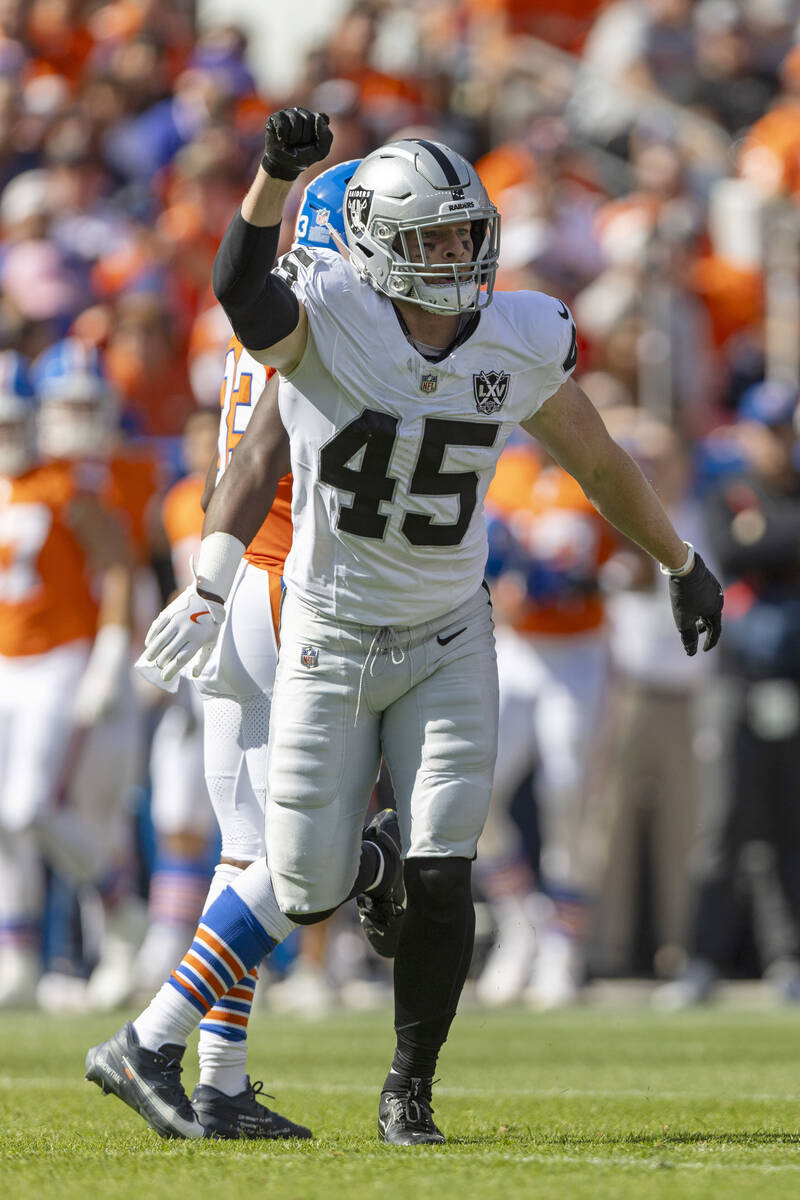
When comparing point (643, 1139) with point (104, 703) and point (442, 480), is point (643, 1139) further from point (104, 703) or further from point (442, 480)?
point (104, 703)

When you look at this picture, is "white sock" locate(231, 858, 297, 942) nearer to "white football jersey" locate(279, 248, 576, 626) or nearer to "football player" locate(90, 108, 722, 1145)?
"football player" locate(90, 108, 722, 1145)

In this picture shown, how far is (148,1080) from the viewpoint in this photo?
415 centimetres

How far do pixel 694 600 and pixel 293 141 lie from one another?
4.66 ft

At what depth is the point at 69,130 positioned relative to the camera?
38.9 feet

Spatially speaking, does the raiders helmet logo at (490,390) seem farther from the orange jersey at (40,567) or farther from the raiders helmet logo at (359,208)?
the orange jersey at (40,567)

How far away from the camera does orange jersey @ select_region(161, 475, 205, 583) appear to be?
8.16m

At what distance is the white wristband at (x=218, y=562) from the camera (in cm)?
408

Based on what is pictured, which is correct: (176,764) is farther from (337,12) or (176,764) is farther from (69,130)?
(337,12)

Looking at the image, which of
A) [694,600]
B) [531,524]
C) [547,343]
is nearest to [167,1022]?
[694,600]

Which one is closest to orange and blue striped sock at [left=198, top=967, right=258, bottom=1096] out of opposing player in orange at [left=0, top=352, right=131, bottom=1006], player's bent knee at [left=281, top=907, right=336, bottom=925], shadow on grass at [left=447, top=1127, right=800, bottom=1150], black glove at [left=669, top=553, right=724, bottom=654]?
player's bent knee at [left=281, top=907, right=336, bottom=925]

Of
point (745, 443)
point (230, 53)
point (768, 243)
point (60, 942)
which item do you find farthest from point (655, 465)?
point (230, 53)

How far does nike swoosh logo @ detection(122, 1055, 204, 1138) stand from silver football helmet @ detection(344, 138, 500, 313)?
1.68 m

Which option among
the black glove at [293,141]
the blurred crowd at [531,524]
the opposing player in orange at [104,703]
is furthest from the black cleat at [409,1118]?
the opposing player in orange at [104,703]

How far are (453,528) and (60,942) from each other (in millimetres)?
6017
